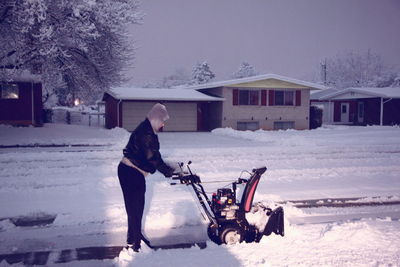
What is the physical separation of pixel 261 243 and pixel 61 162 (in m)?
9.75

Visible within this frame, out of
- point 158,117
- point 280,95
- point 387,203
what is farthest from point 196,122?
point 158,117

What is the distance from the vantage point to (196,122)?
34.2 m

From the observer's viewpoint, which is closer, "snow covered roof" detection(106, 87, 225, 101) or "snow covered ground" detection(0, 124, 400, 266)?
"snow covered ground" detection(0, 124, 400, 266)

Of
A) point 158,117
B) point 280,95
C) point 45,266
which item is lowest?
point 45,266

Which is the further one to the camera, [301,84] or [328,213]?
[301,84]

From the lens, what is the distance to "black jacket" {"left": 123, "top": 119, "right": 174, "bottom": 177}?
4.93 meters

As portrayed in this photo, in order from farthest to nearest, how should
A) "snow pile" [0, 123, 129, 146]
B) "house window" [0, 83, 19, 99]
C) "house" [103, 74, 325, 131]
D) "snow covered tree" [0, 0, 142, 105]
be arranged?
1. "house" [103, 74, 325, 131]
2. "house window" [0, 83, 19, 99]
3. "snow pile" [0, 123, 129, 146]
4. "snow covered tree" [0, 0, 142, 105]

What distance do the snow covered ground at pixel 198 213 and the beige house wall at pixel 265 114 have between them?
58.4 ft

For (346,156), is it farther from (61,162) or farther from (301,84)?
(301,84)

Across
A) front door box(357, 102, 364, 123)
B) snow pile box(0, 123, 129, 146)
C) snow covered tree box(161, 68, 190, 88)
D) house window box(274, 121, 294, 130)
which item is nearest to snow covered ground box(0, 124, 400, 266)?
snow pile box(0, 123, 129, 146)

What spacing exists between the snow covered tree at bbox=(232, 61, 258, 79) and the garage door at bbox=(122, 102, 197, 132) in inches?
2727

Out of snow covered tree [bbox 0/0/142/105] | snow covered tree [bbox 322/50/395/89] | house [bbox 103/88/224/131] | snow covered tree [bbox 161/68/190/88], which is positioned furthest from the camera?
snow covered tree [bbox 161/68/190/88]

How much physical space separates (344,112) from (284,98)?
57.3 feet

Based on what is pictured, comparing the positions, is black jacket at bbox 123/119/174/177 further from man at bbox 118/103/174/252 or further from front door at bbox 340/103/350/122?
front door at bbox 340/103/350/122
